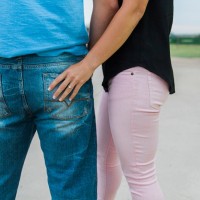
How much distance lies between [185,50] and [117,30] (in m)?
4.31

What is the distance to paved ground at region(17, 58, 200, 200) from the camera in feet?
5.93

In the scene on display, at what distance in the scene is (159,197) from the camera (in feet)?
3.69

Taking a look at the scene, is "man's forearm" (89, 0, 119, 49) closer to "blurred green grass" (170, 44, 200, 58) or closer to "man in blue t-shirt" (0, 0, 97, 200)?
"man in blue t-shirt" (0, 0, 97, 200)

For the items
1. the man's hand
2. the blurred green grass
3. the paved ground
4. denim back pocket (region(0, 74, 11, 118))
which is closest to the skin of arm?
the man's hand

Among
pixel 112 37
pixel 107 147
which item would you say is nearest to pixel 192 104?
pixel 107 147

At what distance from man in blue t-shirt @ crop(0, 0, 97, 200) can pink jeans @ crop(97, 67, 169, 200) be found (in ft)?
0.38

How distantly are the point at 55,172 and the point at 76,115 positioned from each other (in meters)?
0.16

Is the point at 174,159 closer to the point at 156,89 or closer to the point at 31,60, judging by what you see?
the point at 156,89

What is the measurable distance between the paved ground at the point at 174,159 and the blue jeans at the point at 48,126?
0.86 meters

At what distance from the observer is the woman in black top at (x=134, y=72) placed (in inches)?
34.6

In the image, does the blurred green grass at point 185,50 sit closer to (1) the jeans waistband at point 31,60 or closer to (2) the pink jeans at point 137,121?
(2) the pink jeans at point 137,121

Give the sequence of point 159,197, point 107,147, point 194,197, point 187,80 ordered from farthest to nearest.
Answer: point 187,80 < point 194,197 < point 107,147 < point 159,197

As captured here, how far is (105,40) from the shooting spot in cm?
88

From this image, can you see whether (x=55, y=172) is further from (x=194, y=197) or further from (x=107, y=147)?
(x=194, y=197)
